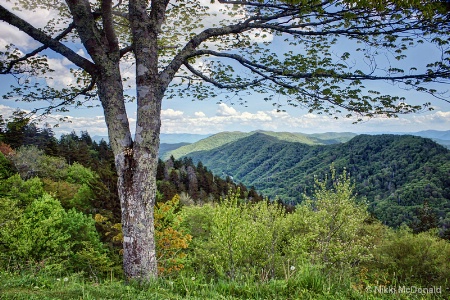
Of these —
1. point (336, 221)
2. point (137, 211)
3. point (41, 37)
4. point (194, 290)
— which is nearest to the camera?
point (194, 290)

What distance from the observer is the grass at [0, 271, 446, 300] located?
153 inches

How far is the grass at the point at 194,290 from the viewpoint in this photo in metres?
3.88

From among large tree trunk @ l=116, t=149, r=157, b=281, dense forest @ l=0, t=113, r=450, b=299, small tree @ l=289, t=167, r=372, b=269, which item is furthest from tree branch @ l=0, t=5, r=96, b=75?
small tree @ l=289, t=167, r=372, b=269

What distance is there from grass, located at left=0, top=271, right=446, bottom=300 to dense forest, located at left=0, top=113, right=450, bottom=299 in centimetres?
1

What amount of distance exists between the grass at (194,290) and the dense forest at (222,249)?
1 cm

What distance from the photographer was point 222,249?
20.8 metres

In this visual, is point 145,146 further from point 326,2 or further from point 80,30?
point 326,2

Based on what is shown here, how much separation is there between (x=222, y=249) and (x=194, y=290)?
1723cm

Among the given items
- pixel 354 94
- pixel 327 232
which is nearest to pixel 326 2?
pixel 354 94

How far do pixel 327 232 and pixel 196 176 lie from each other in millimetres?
98719

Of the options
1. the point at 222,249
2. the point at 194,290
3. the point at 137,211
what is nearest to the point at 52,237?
the point at 222,249

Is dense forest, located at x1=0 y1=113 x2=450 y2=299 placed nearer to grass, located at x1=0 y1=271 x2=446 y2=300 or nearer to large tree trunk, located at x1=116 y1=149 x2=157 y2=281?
grass, located at x1=0 y1=271 x2=446 y2=300

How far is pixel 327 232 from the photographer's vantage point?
19.5m

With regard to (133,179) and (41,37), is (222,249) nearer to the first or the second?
(133,179)
